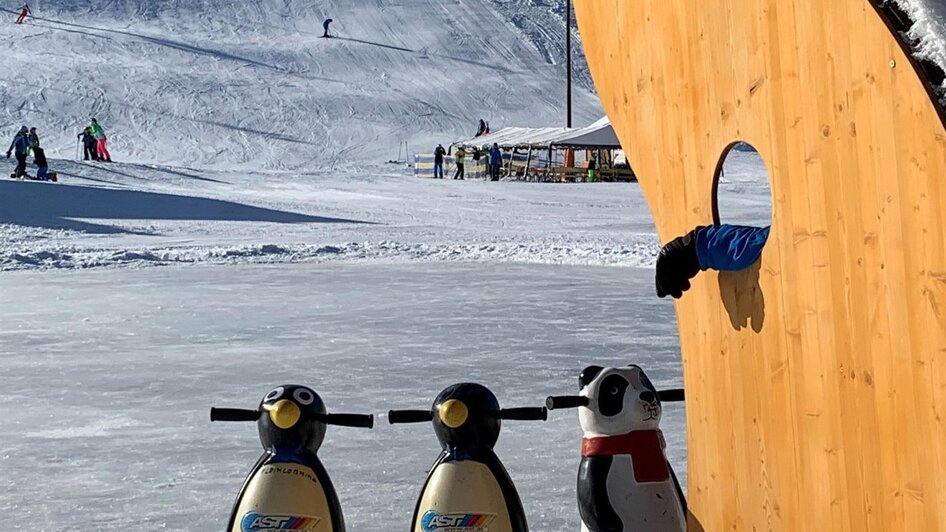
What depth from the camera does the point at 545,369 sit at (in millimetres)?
7316

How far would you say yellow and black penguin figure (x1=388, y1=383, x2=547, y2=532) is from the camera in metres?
3.69

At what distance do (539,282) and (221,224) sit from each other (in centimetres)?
1113

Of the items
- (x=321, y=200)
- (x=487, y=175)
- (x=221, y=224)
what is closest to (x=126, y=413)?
(x=221, y=224)

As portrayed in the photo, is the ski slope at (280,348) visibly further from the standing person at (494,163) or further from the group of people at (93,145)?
the standing person at (494,163)

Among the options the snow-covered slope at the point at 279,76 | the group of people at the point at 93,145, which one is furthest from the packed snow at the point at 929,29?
the snow-covered slope at the point at 279,76

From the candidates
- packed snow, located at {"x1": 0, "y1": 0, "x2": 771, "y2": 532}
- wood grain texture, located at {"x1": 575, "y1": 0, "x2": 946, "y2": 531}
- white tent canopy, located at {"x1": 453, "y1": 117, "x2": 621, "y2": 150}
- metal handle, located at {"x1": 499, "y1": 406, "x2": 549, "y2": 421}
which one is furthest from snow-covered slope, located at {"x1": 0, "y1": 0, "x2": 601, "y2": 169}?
metal handle, located at {"x1": 499, "y1": 406, "x2": 549, "y2": 421}

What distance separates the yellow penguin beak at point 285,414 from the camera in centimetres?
378

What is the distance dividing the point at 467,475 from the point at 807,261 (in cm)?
108

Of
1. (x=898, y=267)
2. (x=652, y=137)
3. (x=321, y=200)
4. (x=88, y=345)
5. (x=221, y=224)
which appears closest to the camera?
(x=898, y=267)

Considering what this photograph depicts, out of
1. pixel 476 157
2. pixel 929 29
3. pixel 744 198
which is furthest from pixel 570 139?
pixel 929 29

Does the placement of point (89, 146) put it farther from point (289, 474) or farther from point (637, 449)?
point (637, 449)

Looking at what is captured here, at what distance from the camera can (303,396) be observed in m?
3.86

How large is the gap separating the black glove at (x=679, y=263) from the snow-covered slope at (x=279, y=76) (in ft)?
158

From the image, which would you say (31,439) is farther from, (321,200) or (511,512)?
(321,200)
